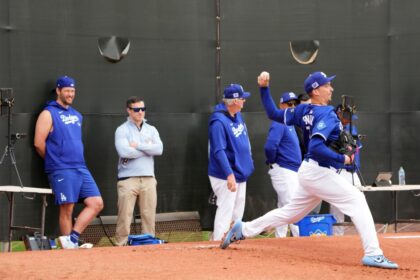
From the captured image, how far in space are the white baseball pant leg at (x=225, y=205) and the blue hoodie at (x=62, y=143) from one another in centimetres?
179

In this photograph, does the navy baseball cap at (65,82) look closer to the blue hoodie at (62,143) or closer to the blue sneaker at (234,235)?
the blue hoodie at (62,143)

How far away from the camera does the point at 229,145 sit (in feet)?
35.2

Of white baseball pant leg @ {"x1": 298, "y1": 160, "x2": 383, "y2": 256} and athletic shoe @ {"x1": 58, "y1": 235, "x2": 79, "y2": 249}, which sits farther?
athletic shoe @ {"x1": 58, "y1": 235, "x2": 79, "y2": 249}

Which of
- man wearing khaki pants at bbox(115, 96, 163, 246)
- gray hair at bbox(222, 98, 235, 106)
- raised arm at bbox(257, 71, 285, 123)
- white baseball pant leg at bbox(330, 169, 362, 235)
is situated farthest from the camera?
white baseball pant leg at bbox(330, 169, 362, 235)

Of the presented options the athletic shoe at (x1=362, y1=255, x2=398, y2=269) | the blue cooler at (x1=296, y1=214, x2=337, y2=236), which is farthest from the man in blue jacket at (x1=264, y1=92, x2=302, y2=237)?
the athletic shoe at (x1=362, y1=255, x2=398, y2=269)

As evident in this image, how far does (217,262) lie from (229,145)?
3157 mm

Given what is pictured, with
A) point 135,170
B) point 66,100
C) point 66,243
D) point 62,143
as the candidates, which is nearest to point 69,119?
point 66,100

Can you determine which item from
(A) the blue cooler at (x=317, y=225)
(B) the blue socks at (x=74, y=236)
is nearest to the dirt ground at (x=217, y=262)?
(B) the blue socks at (x=74, y=236)

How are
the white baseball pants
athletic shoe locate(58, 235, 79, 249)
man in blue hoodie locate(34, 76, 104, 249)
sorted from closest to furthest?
the white baseball pants < athletic shoe locate(58, 235, 79, 249) < man in blue hoodie locate(34, 76, 104, 249)

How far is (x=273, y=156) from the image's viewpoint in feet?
37.6

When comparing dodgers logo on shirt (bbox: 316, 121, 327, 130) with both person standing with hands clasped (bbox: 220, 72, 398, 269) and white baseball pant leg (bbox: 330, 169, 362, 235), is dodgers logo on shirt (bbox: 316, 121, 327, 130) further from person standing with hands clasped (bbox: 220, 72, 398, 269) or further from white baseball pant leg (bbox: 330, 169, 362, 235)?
white baseball pant leg (bbox: 330, 169, 362, 235)

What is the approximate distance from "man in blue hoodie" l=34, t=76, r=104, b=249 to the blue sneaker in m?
2.25

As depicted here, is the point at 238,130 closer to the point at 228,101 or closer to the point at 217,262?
the point at 228,101

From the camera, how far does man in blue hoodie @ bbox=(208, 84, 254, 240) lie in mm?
10438
